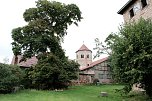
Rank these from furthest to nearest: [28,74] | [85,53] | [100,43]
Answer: [85,53] → [100,43] → [28,74]

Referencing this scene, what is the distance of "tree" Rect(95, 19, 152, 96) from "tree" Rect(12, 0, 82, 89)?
15086 millimetres

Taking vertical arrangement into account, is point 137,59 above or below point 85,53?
below

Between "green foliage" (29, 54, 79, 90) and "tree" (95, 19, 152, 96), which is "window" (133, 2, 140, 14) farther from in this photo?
"green foliage" (29, 54, 79, 90)

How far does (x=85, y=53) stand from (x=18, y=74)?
4670 centimetres

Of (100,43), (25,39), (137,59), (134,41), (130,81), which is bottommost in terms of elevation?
(130,81)

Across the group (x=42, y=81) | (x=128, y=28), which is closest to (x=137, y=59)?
(x=128, y=28)

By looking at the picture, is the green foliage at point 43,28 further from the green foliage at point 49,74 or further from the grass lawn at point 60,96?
the grass lawn at point 60,96

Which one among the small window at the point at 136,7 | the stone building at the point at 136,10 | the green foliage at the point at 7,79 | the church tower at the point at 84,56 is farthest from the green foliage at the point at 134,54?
the church tower at the point at 84,56

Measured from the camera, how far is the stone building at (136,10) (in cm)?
2640

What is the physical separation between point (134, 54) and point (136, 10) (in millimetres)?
9764

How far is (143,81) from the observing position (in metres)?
20.6

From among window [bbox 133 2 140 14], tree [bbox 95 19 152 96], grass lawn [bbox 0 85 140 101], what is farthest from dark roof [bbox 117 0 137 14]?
grass lawn [bbox 0 85 140 101]

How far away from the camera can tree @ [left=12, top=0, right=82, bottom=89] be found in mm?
36719

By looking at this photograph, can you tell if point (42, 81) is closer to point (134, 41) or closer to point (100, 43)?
point (134, 41)
